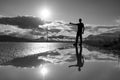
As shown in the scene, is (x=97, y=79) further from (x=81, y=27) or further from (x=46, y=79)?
(x=81, y=27)

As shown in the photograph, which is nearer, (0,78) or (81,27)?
(0,78)

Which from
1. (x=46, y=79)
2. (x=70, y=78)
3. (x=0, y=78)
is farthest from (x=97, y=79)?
(x=0, y=78)

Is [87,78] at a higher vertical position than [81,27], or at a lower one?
lower

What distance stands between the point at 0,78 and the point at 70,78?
5.37 ft

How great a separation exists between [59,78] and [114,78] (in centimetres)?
134

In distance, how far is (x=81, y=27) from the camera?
14852 millimetres

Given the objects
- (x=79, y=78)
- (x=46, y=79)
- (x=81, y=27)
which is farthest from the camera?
(x=81, y=27)

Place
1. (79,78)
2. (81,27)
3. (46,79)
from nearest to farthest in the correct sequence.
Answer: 1. (46,79)
2. (79,78)
3. (81,27)

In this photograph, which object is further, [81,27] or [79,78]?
[81,27]

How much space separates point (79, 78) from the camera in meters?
4.33

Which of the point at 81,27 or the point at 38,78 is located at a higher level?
the point at 81,27

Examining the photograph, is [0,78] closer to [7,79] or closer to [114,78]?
[7,79]

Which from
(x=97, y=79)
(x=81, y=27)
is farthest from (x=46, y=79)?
(x=81, y=27)

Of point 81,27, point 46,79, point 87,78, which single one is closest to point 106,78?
point 87,78
